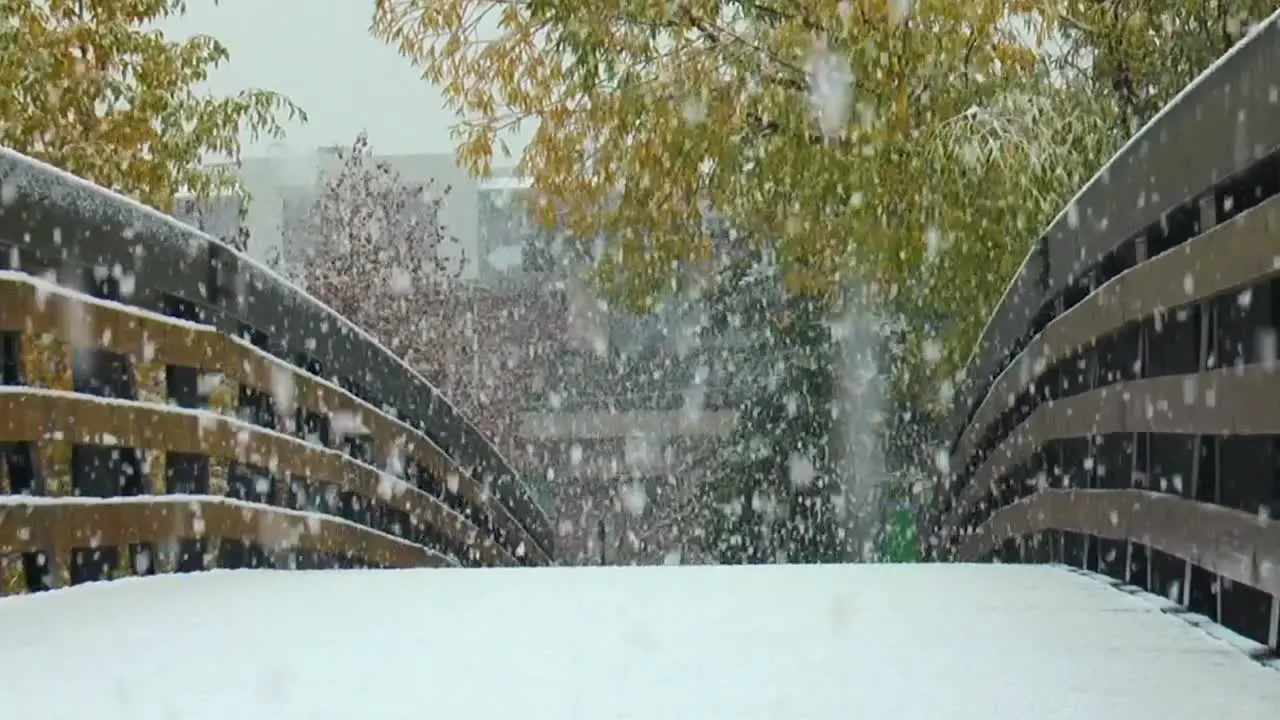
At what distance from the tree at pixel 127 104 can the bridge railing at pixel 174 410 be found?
7.21 meters

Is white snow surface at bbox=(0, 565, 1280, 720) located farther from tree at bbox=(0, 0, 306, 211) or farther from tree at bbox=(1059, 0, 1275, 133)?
tree at bbox=(0, 0, 306, 211)

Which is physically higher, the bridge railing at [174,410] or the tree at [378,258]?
the tree at [378,258]

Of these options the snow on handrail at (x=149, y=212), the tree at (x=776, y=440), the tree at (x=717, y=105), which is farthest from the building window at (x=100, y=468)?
the tree at (x=776, y=440)

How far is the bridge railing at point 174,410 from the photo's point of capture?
167 inches

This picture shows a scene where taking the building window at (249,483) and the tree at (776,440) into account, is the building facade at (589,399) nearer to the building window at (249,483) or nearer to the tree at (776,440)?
the tree at (776,440)

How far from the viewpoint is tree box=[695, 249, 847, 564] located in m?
22.7

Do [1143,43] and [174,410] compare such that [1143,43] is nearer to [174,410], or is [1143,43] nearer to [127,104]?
[174,410]

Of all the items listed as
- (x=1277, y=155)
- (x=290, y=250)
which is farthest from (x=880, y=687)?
(x=290, y=250)

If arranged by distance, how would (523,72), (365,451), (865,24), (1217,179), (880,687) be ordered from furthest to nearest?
(523,72) < (865,24) < (365,451) < (1217,179) < (880,687)

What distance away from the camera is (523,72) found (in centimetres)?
1318

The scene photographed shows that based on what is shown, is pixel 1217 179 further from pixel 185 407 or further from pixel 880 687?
pixel 185 407

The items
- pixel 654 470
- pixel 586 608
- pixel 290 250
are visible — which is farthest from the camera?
pixel 654 470

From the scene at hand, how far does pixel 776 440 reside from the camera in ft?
76.3

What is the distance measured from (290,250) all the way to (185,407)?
88.0 feet
